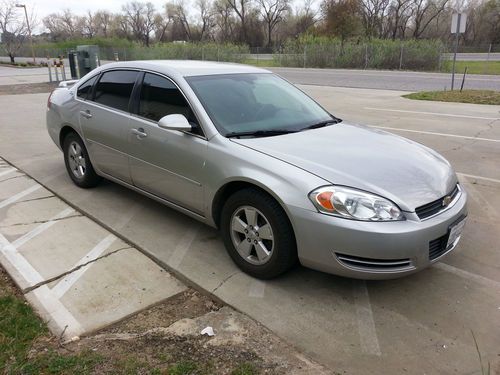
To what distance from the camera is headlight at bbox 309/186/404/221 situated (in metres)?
2.87

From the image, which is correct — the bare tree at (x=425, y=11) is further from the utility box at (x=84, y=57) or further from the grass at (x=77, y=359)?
the grass at (x=77, y=359)

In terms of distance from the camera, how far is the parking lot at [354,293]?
2676 millimetres

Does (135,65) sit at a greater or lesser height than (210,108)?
greater

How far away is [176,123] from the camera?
362cm

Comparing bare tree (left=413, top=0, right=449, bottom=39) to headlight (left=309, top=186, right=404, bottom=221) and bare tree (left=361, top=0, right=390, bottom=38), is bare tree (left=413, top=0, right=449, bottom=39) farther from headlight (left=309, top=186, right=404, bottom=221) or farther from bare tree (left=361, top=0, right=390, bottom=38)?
headlight (left=309, top=186, right=404, bottom=221)

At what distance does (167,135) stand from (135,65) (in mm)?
1131

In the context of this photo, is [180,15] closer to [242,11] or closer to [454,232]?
[242,11]

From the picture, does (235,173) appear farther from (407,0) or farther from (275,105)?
(407,0)

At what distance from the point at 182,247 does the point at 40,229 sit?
4.91ft

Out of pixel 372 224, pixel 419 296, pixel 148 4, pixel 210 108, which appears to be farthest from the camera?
pixel 148 4

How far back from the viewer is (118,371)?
2.44 m

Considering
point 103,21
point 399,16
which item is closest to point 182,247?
point 399,16

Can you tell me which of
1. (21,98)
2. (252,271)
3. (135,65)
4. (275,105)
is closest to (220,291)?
(252,271)

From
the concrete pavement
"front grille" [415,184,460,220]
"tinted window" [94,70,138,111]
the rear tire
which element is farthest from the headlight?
the rear tire
